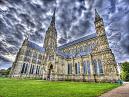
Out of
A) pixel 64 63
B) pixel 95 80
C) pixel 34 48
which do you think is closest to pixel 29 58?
pixel 34 48

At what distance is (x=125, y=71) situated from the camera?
2016 inches

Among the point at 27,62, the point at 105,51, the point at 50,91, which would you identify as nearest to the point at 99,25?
the point at 105,51

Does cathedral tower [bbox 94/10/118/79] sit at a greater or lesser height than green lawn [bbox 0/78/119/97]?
greater

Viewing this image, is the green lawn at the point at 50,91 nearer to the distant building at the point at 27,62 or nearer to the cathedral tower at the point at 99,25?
the cathedral tower at the point at 99,25

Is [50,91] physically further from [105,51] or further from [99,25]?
[99,25]

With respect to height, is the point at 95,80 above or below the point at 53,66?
below

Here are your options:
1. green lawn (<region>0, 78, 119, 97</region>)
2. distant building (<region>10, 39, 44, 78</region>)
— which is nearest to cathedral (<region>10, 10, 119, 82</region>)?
distant building (<region>10, 39, 44, 78</region>)

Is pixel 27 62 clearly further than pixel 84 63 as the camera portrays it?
Yes

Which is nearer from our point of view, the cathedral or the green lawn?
the green lawn

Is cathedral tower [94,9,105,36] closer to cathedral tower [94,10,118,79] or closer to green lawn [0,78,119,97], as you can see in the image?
cathedral tower [94,10,118,79]

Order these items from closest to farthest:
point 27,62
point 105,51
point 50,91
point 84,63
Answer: point 50,91, point 105,51, point 84,63, point 27,62

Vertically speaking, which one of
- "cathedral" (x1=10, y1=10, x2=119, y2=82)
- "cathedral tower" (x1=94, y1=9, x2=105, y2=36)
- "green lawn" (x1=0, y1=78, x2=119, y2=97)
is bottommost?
"green lawn" (x1=0, y1=78, x2=119, y2=97)

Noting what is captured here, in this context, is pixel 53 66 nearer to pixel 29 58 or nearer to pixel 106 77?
pixel 106 77

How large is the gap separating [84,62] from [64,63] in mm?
8581
